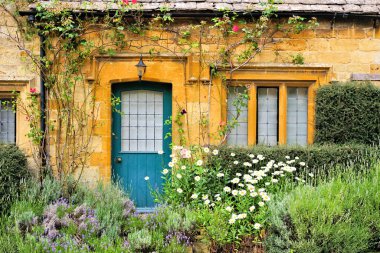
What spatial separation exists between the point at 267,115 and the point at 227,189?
2.73m

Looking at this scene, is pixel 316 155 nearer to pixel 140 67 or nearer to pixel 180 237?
pixel 180 237

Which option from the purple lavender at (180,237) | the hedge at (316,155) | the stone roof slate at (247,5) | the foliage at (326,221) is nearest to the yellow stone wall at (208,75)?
the stone roof slate at (247,5)

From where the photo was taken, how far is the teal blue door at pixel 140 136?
31.7 ft

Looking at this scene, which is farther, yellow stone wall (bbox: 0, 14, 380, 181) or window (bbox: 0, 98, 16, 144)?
window (bbox: 0, 98, 16, 144)

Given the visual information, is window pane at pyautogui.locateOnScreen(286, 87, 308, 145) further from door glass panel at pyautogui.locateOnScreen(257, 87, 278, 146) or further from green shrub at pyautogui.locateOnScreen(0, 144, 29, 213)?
green shrub at pyautogui.locateOnScreen(0, 144, 29, 213)

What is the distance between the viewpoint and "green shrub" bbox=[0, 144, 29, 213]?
315 inches

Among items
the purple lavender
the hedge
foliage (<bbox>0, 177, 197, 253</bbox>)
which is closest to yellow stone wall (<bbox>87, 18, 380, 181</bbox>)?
the hedge

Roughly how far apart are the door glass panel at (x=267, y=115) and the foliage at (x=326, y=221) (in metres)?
2.99

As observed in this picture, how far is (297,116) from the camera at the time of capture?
9.82 meters

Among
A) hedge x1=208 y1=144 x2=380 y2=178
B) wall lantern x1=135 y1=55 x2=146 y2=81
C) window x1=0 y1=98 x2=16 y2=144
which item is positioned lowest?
hedge x1=208 y1=144 x2=380 y2=178

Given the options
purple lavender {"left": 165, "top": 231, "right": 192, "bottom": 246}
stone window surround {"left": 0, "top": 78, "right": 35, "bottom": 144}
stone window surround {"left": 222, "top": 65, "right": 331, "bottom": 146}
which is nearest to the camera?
purple lavender {"left": 165, "top": 231, "right": 192, "bottom": 246}

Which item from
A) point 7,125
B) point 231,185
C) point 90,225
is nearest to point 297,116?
point 231,185

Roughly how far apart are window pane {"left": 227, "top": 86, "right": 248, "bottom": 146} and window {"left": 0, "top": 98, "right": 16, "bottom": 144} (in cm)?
426

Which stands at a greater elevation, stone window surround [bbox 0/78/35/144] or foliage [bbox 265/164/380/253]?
stone window surround [bbox 0/78/35/144]
